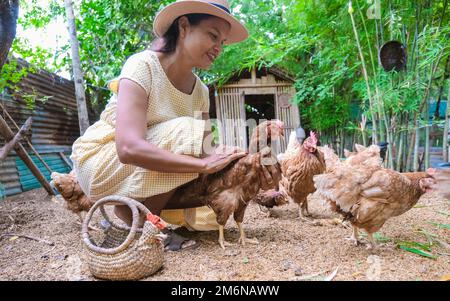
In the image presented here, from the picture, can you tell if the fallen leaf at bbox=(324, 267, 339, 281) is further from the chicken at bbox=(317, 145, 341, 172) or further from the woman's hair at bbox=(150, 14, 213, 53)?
the woman's hair at bbox=(150, 14, 213, 53)

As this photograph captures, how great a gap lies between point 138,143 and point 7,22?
224 cm

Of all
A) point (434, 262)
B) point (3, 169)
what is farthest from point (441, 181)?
point (3, 169)

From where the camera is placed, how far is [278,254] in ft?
6.85

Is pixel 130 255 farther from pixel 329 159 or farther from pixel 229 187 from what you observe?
pixel 329 159

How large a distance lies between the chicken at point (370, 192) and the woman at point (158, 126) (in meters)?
0.77

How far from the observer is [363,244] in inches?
90.1

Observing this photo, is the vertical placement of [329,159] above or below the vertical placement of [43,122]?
below

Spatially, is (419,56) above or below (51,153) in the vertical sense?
above

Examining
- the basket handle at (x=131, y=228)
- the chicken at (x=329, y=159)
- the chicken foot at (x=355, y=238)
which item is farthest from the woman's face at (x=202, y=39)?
the chicken at (x=329, y=159)

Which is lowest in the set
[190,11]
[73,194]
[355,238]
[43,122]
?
[355,238]

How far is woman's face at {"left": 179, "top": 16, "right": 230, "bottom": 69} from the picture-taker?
199cm

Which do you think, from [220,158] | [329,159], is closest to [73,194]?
[220,158]
